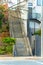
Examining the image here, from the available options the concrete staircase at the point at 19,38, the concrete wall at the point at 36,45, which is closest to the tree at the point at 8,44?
the concrete staircase at the point at 19,38

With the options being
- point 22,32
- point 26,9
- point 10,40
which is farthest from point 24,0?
point 10,40

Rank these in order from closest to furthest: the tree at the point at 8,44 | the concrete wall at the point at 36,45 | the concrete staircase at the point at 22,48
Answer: the concrete wall at the point at 36,45 → the tree at the point at 8,44 → the concrete staircase at the point at 22,48

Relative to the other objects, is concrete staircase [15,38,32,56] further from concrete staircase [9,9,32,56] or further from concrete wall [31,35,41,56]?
concrete wall [31,35,41,56]

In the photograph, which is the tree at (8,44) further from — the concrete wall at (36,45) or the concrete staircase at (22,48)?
the concrete wall at (36,45)

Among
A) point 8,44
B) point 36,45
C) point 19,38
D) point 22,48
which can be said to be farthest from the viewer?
point 19,38

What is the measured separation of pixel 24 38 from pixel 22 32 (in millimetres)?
1781

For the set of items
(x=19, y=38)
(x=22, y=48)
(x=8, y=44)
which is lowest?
(x=22, y=48)

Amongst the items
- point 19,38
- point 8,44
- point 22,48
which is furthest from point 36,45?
point 19,38

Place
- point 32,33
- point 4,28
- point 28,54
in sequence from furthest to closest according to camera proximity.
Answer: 1. point 4,28
2. point 32,33
3. point 28,54

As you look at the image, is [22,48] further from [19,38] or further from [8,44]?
[19,38]

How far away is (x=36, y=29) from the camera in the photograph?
34.9 metres

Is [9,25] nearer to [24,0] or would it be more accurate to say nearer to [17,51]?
[24,0]

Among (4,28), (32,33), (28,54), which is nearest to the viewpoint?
(28,54)

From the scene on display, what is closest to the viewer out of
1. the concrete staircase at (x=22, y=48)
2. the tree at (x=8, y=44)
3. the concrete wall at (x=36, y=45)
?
the concrete wall at (x=36, y=45)
